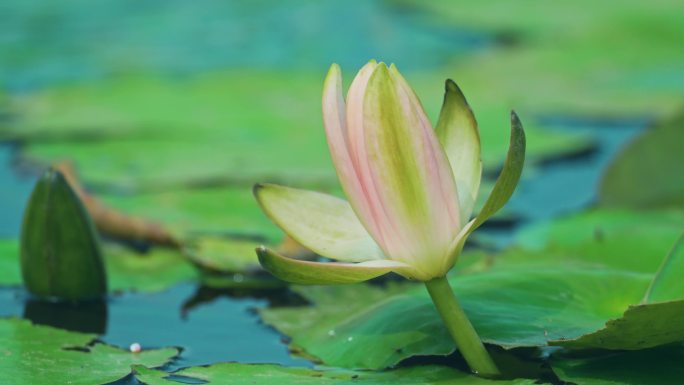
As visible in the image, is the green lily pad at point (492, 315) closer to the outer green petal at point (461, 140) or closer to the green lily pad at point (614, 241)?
the outer green petal at point (461, 140)

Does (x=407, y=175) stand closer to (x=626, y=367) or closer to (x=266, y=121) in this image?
(x=626, y=367)

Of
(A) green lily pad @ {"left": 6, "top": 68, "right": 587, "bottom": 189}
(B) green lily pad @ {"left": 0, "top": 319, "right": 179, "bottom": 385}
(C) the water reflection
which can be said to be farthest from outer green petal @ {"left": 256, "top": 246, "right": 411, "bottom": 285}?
(A) green lily pad @ {"left": 6, "top": 68, "right": 587, "bottom": 189}

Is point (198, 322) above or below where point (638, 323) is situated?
above

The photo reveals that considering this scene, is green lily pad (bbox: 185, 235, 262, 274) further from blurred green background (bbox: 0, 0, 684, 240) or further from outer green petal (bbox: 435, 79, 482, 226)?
outer green petal (bbox: 435, 79, 482, 226)

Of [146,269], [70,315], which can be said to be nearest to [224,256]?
[146,269]

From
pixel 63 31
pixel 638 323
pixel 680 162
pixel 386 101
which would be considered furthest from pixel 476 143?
pixel 63 31

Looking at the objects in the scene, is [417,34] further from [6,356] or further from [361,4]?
[6,356]

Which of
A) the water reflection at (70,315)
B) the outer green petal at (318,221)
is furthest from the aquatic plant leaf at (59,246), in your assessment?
the outer green petal at (318,221)
